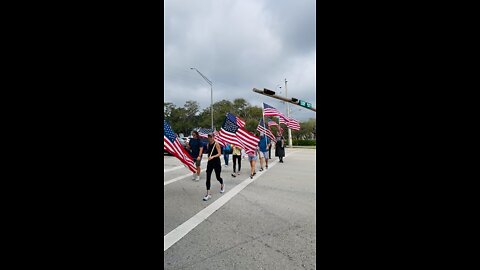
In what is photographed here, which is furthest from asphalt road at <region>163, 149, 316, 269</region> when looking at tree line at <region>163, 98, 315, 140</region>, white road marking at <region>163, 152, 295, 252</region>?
tree line at <region>163, 98, 315, 140</region>

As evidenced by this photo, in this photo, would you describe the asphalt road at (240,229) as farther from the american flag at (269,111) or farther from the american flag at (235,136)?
the american flag at (269,111)

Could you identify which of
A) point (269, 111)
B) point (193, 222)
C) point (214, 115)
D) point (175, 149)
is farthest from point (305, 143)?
point (193, 222)

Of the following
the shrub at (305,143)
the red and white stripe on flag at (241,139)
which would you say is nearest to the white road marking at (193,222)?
the red and white stripe on flag at (241,139)

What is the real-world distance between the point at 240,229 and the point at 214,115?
41913mm

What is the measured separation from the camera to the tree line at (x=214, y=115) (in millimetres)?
44000

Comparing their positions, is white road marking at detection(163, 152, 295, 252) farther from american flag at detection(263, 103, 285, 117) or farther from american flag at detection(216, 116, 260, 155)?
american flag at detection(263, 103, 285, 117)

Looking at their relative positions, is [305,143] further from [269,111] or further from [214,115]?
[269,111]

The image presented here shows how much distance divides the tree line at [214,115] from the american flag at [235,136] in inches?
1192

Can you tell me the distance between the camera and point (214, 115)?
44.8 m

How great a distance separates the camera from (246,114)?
4491 centimetres

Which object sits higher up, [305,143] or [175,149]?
[175,149]
